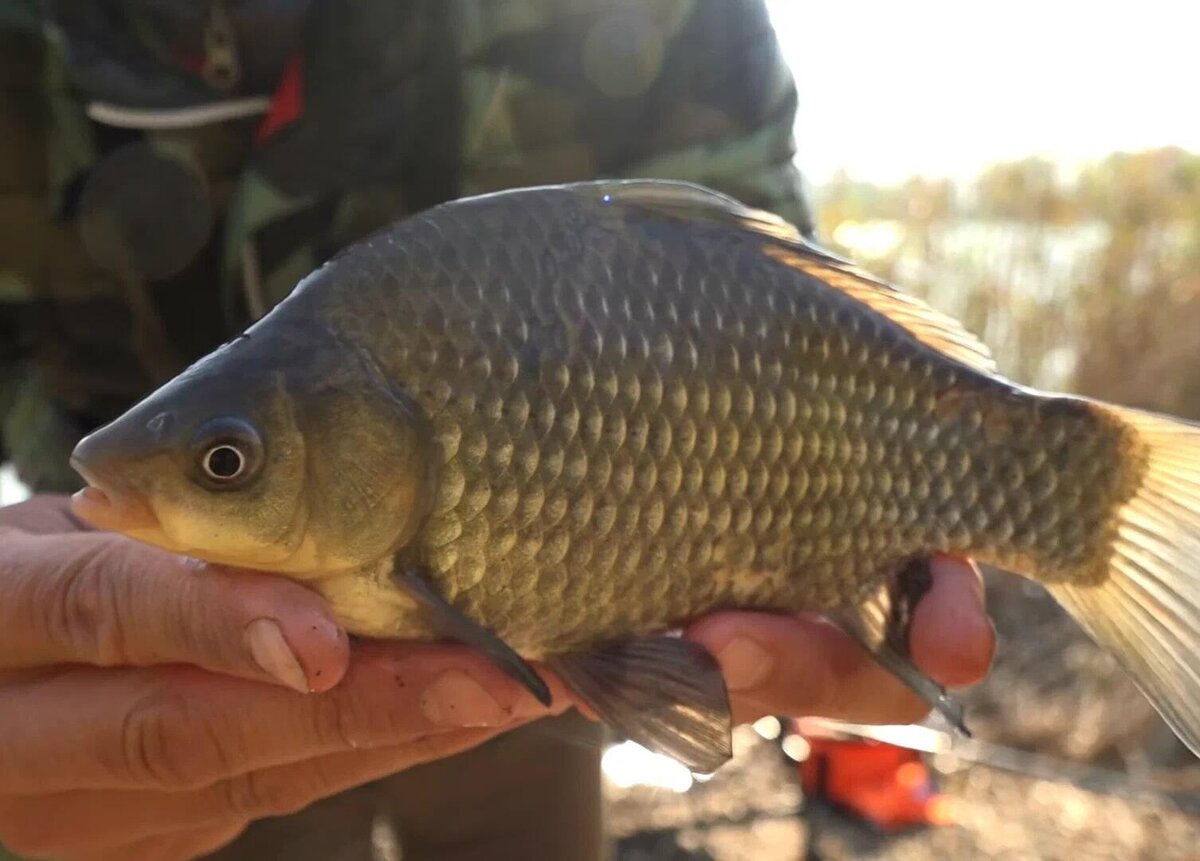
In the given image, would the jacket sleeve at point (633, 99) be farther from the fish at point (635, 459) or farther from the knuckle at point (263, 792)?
the knuckle at point (263, 792)

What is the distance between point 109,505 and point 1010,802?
75.4 inches

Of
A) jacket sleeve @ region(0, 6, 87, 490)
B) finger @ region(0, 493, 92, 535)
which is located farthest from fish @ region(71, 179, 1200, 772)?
jacket sleeve @ region(0, 6, 87, 490)

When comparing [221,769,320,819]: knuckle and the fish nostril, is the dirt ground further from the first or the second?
the fish nostril

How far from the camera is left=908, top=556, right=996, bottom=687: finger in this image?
35.1 inches

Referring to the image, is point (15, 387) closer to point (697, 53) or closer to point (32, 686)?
point (32, 686)

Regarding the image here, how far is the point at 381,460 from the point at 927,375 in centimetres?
45

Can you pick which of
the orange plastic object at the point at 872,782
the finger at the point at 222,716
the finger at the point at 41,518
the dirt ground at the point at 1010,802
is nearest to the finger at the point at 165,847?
the finger at the point at 222,716

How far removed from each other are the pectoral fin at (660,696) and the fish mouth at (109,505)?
12.5 inches

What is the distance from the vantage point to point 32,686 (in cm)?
83

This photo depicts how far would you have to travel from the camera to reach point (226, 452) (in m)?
0.69

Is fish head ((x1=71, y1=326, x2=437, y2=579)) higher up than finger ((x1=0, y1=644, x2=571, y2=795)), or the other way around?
fish head ((x1=71, y1=326, x2=437, y2=579))

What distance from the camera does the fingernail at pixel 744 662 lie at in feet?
2.74

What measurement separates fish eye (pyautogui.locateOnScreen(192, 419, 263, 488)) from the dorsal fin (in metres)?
0.32

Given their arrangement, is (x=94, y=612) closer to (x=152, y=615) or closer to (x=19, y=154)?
(x=152, y=615)
